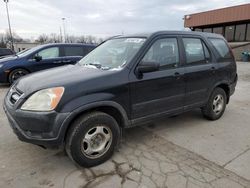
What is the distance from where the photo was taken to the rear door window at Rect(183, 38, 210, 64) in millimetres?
3951

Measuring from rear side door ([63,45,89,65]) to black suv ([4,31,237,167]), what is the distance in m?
4.82

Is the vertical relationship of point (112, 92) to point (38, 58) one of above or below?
below

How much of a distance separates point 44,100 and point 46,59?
6.24 metres

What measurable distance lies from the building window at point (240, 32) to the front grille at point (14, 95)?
85.8 ft

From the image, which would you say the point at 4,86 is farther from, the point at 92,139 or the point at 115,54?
the point at 92,139

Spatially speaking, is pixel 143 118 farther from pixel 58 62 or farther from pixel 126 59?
pixel 58 62

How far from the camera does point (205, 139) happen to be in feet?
12.6

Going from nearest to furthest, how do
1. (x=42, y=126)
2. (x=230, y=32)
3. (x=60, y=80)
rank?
(x=42, y=126) < (x=60, y=80) < (x=230, y=32)

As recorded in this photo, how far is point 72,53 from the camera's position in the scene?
892cm

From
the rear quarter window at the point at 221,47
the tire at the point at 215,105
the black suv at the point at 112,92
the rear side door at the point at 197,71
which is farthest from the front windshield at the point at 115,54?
the tire at the point at 215,105

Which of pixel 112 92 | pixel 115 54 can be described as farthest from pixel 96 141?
pixel 115 54

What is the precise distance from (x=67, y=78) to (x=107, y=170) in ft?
4.35

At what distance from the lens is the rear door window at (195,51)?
3951 millimetres

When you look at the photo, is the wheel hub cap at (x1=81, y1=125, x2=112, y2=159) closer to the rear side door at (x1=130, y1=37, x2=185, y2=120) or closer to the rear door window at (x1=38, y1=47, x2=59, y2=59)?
the rear side door at (x1=130, y1=37, x2=185, y2=120)
